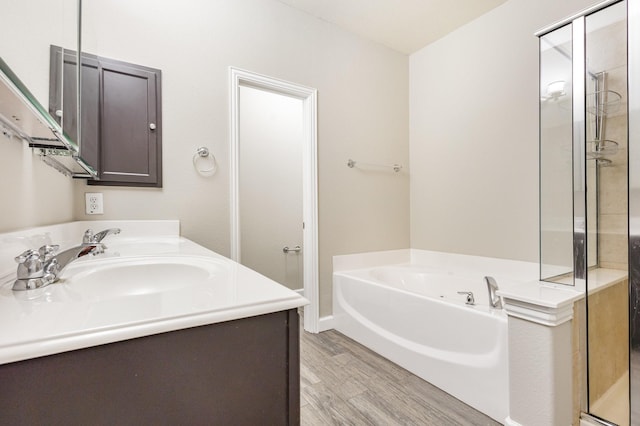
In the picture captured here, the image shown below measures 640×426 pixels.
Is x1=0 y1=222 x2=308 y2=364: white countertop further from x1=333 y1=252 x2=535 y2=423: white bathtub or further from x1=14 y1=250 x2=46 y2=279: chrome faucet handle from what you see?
x1=333 y1=252 x2=535 y2=423: white bathtub

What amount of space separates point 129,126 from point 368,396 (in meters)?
2.05

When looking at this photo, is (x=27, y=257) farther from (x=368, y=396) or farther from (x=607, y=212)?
(x=607, y=212)

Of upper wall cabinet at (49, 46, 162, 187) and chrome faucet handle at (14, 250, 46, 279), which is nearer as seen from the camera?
chrome faucet handle at (14, 250, 46, 279)

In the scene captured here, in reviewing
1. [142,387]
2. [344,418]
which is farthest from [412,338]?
[142,387]

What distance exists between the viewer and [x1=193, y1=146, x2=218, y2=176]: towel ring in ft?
6.38

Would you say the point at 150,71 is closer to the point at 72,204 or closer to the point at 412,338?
the point at 72,204

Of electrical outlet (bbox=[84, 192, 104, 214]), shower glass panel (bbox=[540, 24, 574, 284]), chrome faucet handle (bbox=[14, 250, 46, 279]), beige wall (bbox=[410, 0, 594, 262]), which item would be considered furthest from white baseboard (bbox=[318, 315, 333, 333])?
chrome faucet handle (bbox=[14, 250, 46, 279])

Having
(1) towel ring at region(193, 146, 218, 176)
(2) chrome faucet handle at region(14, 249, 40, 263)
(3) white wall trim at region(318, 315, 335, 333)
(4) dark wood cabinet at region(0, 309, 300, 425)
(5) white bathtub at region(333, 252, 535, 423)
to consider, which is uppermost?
(1) towel ring at region(193, 146, 218, 176)

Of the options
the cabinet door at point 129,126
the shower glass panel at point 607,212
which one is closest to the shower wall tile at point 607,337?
the shower glass panel at point 607,212

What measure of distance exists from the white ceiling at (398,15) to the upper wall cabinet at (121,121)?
132cm

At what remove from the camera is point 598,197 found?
135 centimetres

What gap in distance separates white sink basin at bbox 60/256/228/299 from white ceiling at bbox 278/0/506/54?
87.8 inches

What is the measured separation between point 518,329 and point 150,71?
93.5 inches

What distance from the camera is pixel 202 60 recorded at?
78.2 inches
